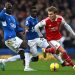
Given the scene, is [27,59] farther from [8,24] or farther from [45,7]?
[45,7]

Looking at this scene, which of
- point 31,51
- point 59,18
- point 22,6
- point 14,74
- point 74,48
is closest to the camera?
point 14,74

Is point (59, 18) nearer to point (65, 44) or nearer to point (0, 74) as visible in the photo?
point (0, 74)

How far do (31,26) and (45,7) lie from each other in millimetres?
8234

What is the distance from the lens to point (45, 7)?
24.9 metres

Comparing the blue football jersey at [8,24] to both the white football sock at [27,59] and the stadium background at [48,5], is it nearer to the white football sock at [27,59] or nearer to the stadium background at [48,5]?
the white football sock at [27,59]

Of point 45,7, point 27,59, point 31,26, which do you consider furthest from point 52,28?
point 45,7

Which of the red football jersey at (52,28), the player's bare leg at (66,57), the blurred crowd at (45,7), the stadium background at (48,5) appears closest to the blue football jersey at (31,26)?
the red football jersey at (52,28)

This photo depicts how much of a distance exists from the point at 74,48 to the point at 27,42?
5934mm

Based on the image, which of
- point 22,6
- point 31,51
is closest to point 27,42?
point 31,51

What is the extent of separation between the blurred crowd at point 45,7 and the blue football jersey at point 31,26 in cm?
649

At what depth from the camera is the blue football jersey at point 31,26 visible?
1662 centimetres

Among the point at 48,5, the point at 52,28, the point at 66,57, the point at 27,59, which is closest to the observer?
the point at 66,57

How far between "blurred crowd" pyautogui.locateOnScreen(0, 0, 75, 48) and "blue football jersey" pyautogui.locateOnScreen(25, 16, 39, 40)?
649cm

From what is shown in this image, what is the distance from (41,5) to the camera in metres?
24.9
